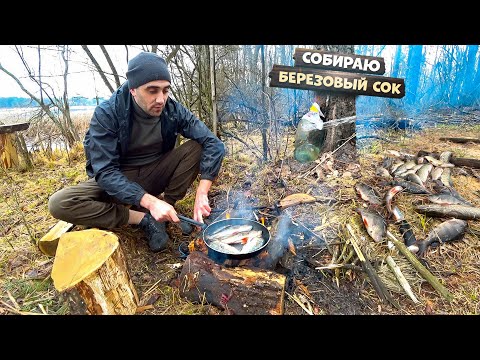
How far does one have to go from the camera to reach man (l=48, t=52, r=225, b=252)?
2646mm

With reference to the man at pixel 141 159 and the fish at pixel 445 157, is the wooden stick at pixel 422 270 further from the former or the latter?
the fish at pixel 445 157

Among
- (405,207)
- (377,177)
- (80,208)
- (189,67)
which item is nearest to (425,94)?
(377,177)

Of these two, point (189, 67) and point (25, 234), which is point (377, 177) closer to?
point (189, 67)

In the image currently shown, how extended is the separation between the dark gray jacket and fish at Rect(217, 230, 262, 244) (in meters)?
0.76

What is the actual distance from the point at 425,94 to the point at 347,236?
23.8 ft

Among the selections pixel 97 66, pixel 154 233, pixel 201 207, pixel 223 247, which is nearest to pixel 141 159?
pixel 154 233

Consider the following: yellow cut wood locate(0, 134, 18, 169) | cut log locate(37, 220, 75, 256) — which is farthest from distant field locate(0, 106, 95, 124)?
cut log locate(37, 220, 75, 256)

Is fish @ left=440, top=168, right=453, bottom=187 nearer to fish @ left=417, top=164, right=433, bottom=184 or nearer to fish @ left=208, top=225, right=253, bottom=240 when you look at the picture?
fish @ left=417, top=164, right=433, bottom=184

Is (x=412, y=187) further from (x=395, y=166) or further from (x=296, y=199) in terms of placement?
(x=296, y=199)

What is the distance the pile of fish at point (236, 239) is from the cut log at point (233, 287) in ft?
0.54

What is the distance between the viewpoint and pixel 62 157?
6.19m

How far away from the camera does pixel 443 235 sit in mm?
3088

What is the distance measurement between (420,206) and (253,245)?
227 centimetres
